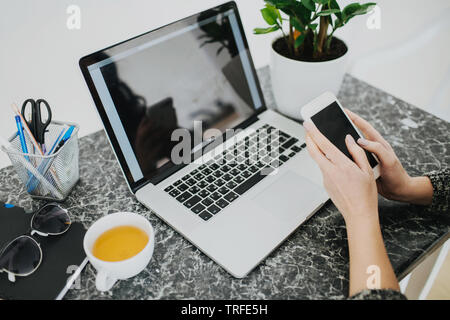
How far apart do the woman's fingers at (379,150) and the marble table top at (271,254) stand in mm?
108

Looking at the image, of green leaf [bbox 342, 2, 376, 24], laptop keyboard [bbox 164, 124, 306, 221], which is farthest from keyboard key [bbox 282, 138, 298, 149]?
green leaf [bbox 342, 2, 376, 24]

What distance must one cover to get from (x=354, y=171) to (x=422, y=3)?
1311mm

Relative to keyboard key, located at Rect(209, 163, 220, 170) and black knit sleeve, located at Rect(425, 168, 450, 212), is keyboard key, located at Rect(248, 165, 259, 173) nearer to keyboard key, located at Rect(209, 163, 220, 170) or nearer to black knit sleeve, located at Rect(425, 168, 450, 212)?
keyboard key, located at Rect(209, 163, 220, 170)

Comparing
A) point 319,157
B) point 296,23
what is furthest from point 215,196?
point 296,23

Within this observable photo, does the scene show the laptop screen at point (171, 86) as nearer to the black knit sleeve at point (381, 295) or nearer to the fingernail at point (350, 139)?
the fingernail at point (350, 139)

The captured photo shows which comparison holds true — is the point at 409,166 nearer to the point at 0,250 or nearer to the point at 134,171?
the point at 134,171

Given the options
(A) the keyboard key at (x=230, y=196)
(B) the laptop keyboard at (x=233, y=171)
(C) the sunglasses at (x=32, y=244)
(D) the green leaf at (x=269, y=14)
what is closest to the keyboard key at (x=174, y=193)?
(B) the laptop keyboard at (x=233, y=171)

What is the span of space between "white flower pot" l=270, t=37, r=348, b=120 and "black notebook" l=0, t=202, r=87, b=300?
0.61m

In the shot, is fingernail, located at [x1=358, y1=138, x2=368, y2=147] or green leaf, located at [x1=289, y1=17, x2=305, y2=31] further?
green leaf, located at [x1=289, y1=17, x2=305, y2=31]

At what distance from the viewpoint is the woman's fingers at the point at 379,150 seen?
2.42ft

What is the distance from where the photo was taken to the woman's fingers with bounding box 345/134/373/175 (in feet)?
2.30

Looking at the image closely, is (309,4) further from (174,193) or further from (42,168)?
(42,168)

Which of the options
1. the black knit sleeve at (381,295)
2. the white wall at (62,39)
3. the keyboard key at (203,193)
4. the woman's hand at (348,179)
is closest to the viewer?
the black knit sleeve at (381,295)

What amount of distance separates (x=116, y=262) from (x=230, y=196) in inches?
10.9
